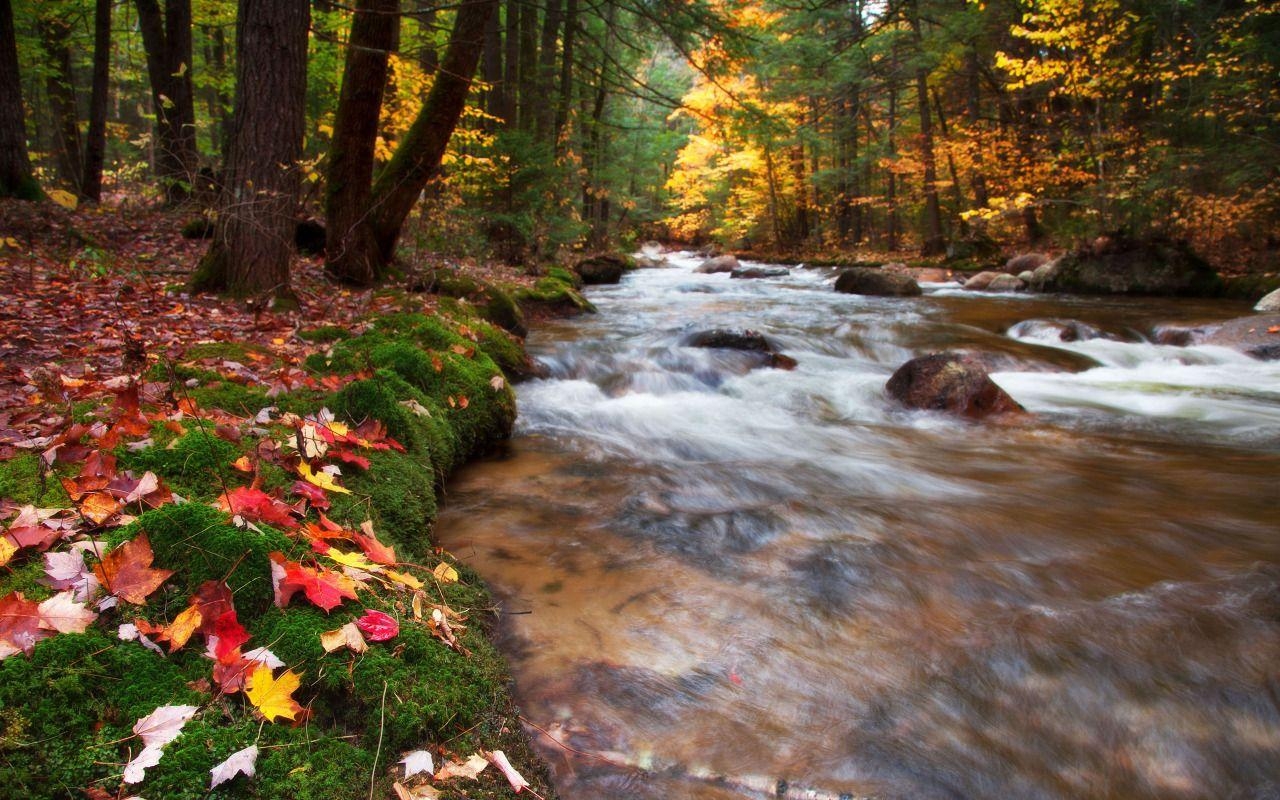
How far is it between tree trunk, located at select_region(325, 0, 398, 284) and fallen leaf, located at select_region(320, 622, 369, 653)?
6390 millimetres

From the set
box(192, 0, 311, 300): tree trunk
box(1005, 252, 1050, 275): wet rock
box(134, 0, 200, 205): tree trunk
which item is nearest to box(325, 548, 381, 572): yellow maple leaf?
box(192, 0, 311, 300): tree trunk

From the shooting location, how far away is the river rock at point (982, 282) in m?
16.5

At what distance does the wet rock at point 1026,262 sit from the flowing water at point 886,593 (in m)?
11.2

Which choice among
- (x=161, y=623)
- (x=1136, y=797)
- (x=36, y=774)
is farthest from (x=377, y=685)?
(x=1136, y=797)

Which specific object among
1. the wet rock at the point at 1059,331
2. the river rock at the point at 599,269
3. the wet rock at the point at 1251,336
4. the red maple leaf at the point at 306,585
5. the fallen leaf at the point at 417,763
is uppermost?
the wet rock at the point at 1251,336

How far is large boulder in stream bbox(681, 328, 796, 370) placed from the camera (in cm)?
888

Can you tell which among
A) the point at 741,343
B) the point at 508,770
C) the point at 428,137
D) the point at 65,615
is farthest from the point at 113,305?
the point at 741,343

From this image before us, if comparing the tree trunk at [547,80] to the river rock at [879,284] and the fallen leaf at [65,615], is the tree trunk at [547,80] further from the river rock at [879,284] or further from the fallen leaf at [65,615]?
the fallen leaf at [65,615]

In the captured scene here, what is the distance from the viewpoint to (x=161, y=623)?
1662 mm

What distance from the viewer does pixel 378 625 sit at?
6.37 feet

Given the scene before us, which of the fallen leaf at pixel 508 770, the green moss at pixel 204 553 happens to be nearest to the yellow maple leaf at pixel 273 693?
the green moss at pixel 204 553

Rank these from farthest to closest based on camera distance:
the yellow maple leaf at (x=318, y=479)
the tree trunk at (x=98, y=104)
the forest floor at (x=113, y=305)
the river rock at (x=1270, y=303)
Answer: the river rock at (x=1270, y=303) → the tree trunk at (x=98, y=104) → the forest floor at (x=113, y=305) → the yellow maple leaf at (x=318, y=479)

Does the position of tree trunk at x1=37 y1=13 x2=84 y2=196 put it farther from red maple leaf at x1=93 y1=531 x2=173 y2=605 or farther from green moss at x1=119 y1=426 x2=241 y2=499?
red maple leaf at x1=93 y1=531 x2=173 y2=605

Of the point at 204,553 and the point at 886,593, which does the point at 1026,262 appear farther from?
the point at 204,553
